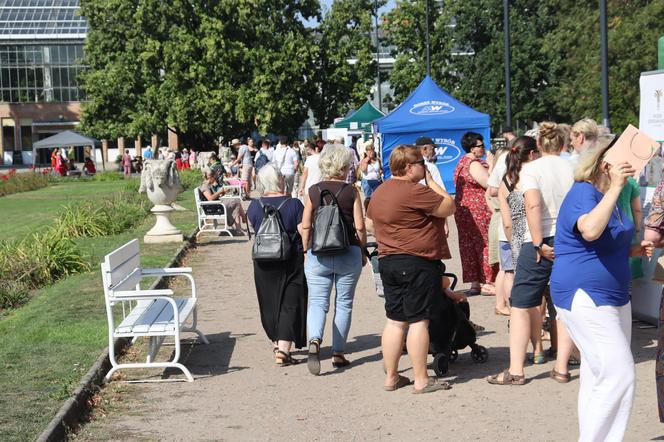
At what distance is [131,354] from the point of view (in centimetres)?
950

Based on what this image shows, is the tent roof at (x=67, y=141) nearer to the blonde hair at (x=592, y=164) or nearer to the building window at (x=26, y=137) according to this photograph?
the building window at (x=26, y=137)

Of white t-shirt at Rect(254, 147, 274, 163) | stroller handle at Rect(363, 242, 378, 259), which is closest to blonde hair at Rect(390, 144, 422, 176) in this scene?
stroller handle at Rect(363, 242, 378, 259)

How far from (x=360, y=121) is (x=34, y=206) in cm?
1412

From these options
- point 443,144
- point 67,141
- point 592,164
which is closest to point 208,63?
point 67,141

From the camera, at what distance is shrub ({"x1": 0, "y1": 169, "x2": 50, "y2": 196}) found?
42844 millimetres

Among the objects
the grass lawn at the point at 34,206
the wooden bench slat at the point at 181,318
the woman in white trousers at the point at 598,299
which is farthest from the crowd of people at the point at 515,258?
the grass lawn at the point at 34,206

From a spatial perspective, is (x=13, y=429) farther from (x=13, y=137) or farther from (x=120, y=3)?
(x=13, y=137)

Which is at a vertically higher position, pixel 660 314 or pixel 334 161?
pixel 334 161

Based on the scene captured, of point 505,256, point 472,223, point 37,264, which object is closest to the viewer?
point 505,256

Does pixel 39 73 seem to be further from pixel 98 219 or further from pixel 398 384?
pixel 398 384

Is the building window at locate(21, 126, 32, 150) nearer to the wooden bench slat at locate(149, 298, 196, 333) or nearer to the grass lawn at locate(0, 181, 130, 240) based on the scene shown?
the grass lawn at locate(0, 181, 130, 240)

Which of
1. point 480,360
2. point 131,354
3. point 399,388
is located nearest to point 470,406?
point 399,388

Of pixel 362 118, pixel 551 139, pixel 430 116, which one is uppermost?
pixel 362 118

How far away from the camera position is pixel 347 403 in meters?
7.49
